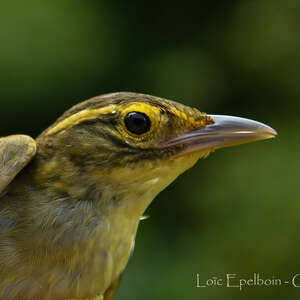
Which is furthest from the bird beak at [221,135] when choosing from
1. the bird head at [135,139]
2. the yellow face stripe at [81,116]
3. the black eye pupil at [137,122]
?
the yellow face stripe at [81,116]

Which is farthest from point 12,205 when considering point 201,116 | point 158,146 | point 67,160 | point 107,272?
point 201,116

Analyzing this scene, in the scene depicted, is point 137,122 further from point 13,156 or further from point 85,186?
point 13,156

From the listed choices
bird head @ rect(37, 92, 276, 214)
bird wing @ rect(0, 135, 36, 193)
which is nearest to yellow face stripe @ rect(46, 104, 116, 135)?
bird head @ rect(37, 92, 276, 214)

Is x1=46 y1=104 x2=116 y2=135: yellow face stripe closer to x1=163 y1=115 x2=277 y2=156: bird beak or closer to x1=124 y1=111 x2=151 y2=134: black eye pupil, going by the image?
x1=124 y1=111 x2=151 y2=134: black eye pupil

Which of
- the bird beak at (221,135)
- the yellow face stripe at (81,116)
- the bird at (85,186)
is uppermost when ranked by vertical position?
the yellow face stripe at (81,116)

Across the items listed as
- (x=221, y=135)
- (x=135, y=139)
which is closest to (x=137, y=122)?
(x=135, y=139)

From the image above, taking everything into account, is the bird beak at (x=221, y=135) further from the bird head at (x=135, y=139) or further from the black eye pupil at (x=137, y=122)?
the black eye pupil at (x=137, y=122)

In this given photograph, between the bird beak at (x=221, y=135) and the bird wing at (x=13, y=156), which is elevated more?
the bird beak at (x=221, y=135)
